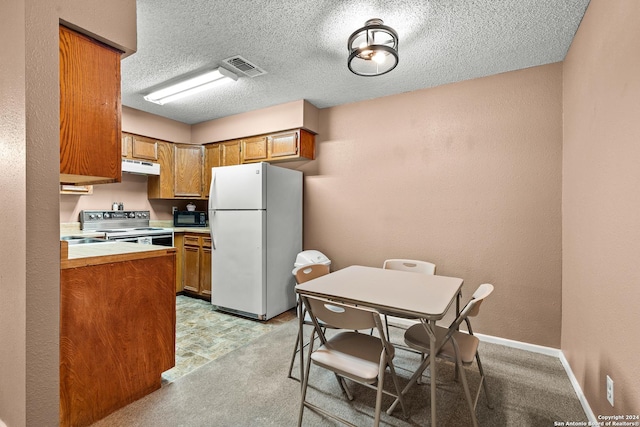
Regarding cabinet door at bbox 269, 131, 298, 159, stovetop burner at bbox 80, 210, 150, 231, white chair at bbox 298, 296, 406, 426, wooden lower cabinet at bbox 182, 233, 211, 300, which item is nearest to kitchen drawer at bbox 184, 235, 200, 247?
wooden lower cabinet at bbox 182, 233, 211, 300

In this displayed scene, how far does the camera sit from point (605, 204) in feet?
5.10

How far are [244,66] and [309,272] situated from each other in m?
1.94

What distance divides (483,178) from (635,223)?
162 cm

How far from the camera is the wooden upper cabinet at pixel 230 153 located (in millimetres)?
4105

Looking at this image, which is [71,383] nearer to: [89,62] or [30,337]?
[30,337]

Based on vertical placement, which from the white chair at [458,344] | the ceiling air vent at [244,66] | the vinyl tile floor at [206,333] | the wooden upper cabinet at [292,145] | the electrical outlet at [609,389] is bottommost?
the vinyl tile floor at [206,333]

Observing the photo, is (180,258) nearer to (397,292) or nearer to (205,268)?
(205,268)

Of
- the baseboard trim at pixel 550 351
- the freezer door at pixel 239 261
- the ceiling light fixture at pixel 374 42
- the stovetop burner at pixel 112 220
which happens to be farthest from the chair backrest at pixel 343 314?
the stovetop burner at pixel 112 220

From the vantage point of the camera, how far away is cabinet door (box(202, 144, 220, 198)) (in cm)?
432

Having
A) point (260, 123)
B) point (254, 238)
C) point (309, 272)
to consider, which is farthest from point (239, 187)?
point (309, 272)

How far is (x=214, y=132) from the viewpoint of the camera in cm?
430

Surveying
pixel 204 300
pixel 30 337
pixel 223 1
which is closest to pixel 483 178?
pixel 223 1

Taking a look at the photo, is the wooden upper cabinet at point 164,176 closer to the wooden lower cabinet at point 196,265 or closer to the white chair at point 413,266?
the wooden lower cabinet at point 196,265

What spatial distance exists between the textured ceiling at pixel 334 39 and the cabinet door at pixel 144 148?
34.5 inches
